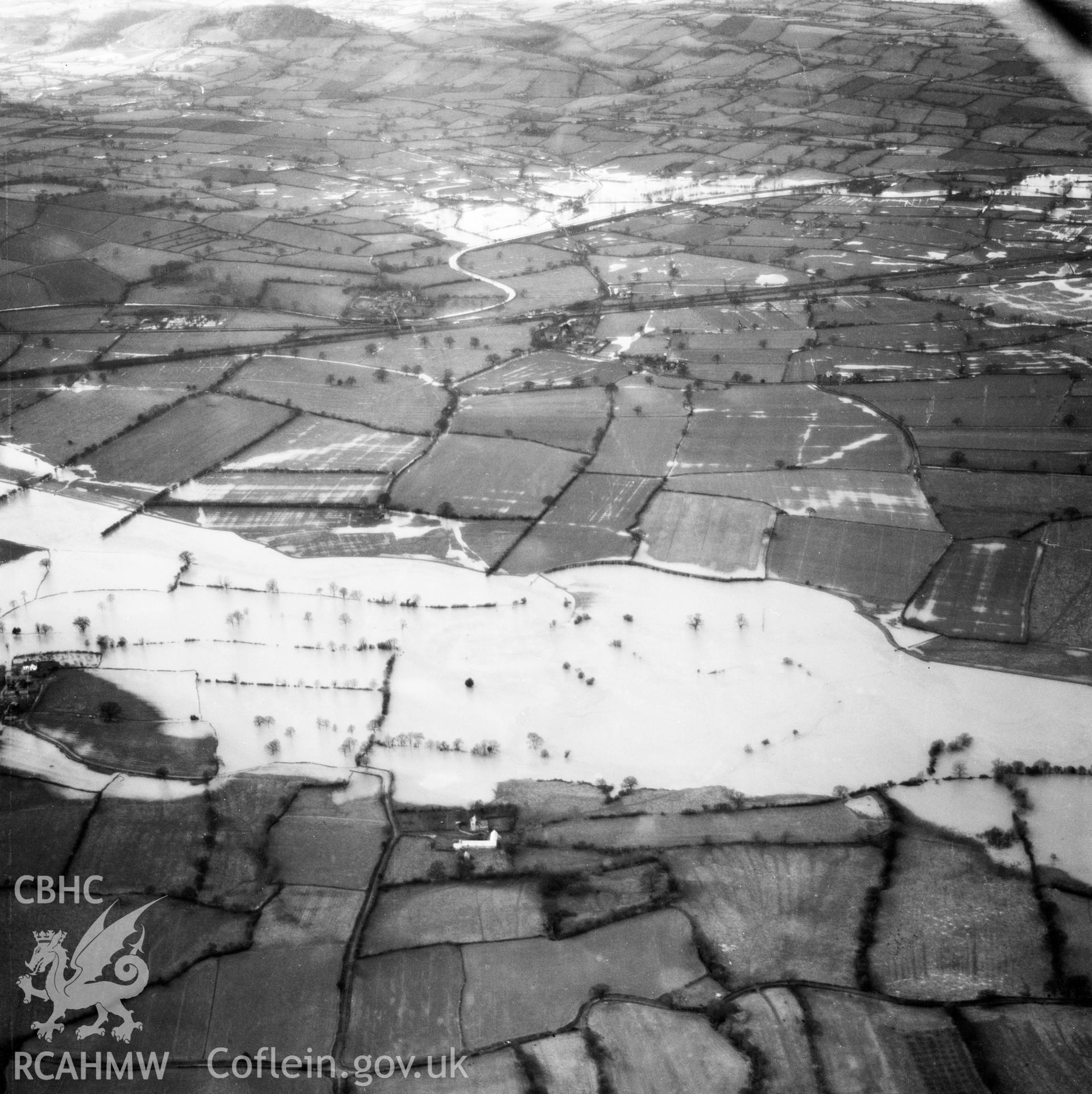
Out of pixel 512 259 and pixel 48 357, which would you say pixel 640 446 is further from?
pixel 48 357

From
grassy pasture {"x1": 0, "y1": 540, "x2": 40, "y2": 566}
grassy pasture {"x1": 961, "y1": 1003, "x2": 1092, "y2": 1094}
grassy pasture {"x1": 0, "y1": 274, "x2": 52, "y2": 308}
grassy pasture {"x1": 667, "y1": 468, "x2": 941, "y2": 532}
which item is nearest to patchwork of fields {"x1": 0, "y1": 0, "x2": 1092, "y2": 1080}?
grassy pasture {"x1": 961, "y1": 1003, "x2": 1092, "y2": 1094}

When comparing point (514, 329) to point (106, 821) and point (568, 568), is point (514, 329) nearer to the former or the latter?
point (568, 568)

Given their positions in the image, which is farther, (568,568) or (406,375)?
(406,375)

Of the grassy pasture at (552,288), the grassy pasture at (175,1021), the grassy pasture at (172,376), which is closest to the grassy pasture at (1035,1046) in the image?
the grassy pasture at (175,1021)

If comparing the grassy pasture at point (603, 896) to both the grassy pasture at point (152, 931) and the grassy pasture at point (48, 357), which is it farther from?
the grassy pasture at point (48, 357)

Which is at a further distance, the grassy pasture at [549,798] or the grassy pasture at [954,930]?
the grassy pasture at [549,798]

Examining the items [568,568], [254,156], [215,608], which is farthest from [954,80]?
[215,608]
